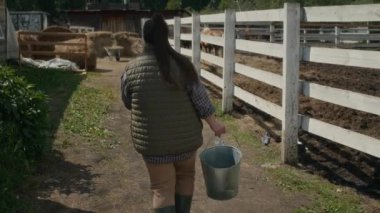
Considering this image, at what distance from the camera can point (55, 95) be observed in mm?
11359

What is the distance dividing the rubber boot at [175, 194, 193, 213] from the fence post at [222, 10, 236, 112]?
5323 millimetres

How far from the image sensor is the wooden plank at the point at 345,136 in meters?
5.13

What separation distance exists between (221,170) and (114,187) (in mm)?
1798

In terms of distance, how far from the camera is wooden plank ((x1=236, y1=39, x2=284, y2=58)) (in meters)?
6.89

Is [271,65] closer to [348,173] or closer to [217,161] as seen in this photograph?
[348,173]

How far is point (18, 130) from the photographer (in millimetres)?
5656

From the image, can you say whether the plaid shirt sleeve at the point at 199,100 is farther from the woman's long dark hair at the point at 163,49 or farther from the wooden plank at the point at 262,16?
the wooden plank at the point at 262,16

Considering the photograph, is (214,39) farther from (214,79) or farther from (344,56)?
(344,56)

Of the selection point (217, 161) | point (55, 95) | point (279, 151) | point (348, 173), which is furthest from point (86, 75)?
point (217, 161)

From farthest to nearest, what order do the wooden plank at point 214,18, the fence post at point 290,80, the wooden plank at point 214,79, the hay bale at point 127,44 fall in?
the hay bale at point 127,44
the wooden plank at point 214,79
the wooden plank at point 214,18
the fence post at point 290,80

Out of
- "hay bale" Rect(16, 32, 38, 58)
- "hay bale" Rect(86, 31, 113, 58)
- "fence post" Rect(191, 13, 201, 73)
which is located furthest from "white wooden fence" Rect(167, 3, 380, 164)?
"hay bale" Rect(86, 31, 113, 58)

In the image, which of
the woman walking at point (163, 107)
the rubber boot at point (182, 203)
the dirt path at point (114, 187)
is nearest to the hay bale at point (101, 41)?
the dirt path at point (114, 187)

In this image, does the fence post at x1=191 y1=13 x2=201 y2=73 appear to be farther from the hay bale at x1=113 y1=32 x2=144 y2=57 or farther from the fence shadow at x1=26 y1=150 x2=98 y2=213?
the hay bale at x1=113 y1=32 x2=144 y2=57

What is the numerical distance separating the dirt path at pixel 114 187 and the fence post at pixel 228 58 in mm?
2353
